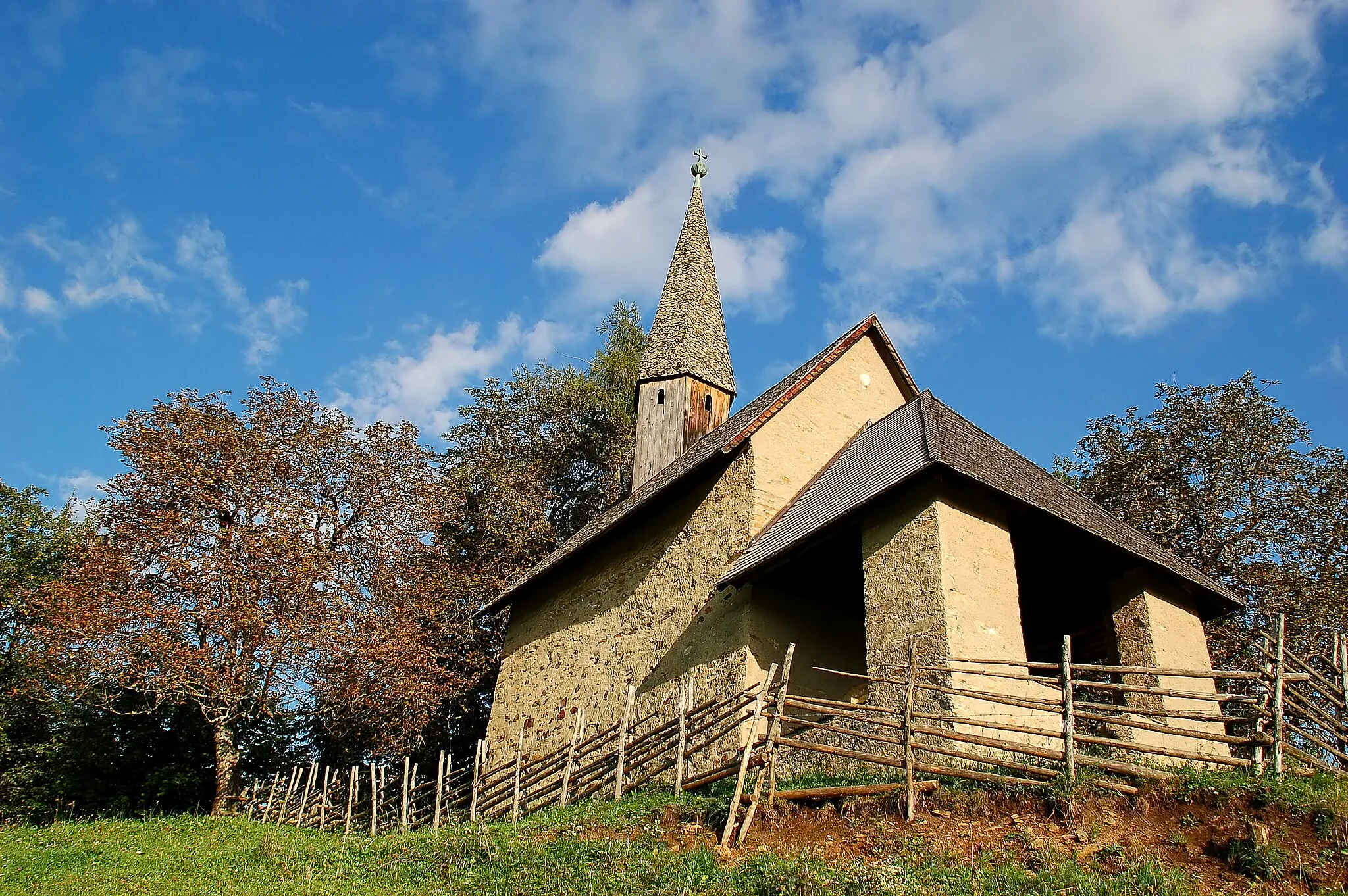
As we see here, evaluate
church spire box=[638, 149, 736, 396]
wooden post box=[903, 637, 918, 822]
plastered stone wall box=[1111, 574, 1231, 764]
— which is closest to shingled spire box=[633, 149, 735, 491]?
church spire box=[638, 149, 736, 396]

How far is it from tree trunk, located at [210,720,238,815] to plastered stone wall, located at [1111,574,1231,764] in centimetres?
1531

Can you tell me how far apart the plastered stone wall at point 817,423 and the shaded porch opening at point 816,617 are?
1269 millimetres

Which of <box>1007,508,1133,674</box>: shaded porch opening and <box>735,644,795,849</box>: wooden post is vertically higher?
<box>1007,508,1133,674</box>: shaded porch opening

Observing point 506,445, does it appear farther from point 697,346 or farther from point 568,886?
point 568,886

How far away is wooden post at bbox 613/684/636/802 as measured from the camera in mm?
12125

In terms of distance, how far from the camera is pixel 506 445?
2811 centimetres

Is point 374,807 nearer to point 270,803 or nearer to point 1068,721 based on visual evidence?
point 270,803

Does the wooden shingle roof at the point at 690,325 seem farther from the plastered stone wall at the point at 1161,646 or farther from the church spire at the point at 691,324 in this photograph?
the plastered stone wall at the point at 1161,646

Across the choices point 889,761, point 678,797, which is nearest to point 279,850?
point 678,797

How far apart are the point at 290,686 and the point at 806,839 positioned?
12.7m

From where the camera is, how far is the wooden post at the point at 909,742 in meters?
8.88

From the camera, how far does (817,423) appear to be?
17000 millimetres

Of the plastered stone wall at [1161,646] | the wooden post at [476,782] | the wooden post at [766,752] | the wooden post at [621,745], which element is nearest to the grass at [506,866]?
the wooden post at [621,745]

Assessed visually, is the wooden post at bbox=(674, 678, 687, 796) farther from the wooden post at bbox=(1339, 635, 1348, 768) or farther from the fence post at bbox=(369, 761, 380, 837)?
the fence post at bbox=(369, 761, 380, 837)
